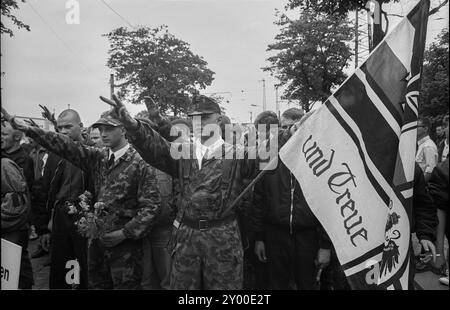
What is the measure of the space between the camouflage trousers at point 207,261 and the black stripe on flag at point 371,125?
1140 millimetres

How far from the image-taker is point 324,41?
5.46m

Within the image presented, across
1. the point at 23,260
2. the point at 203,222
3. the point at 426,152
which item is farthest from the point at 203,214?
the point at 426,152

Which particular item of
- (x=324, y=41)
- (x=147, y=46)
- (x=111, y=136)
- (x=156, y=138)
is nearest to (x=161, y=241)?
(x=111, y=136)

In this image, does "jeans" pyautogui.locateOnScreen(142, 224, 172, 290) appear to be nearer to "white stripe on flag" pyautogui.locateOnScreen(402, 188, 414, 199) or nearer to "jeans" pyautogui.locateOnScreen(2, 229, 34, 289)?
"jeans" pyautogui.locateOnScreen(2, 229, 34, 289)

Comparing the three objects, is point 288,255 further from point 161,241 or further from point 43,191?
point 43,191

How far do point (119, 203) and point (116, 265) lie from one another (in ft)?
1.60

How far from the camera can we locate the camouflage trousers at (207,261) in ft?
8.98

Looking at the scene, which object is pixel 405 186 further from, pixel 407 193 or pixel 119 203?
pixel 119 203

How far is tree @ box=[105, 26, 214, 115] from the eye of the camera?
10.1 metres

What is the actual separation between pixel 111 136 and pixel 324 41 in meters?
3.51

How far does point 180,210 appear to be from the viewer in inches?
116

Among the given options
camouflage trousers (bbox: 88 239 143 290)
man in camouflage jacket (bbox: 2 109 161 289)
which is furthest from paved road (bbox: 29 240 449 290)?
man in camouflage jacket (bbox: 2 109 161 289)

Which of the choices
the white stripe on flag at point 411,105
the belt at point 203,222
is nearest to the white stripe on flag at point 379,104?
the white stripe on flag at point 411,105

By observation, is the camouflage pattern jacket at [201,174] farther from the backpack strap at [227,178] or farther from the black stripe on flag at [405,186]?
the black stripe on flag at [405,186]
